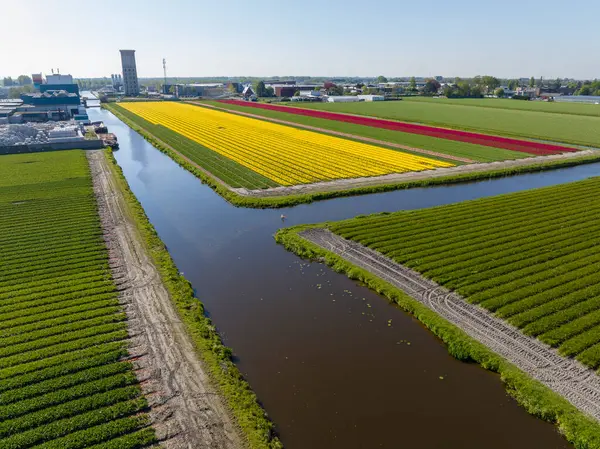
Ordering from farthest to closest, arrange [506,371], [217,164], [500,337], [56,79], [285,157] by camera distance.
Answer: [56,79] → [285,157] → [217,164] → [500,337] → [506,371]

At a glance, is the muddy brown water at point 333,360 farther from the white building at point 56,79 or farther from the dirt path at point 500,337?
the white building at point 56,79

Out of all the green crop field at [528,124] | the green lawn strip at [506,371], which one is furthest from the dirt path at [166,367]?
the green crop field at [528,124]

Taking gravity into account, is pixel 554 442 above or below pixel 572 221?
below

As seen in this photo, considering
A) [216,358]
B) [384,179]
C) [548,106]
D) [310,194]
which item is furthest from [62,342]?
[548,106]

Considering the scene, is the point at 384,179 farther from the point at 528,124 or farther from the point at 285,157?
the point at 528,124

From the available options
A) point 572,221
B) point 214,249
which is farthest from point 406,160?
point 214,249

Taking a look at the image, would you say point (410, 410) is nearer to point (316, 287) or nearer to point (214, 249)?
point (316, 287)
